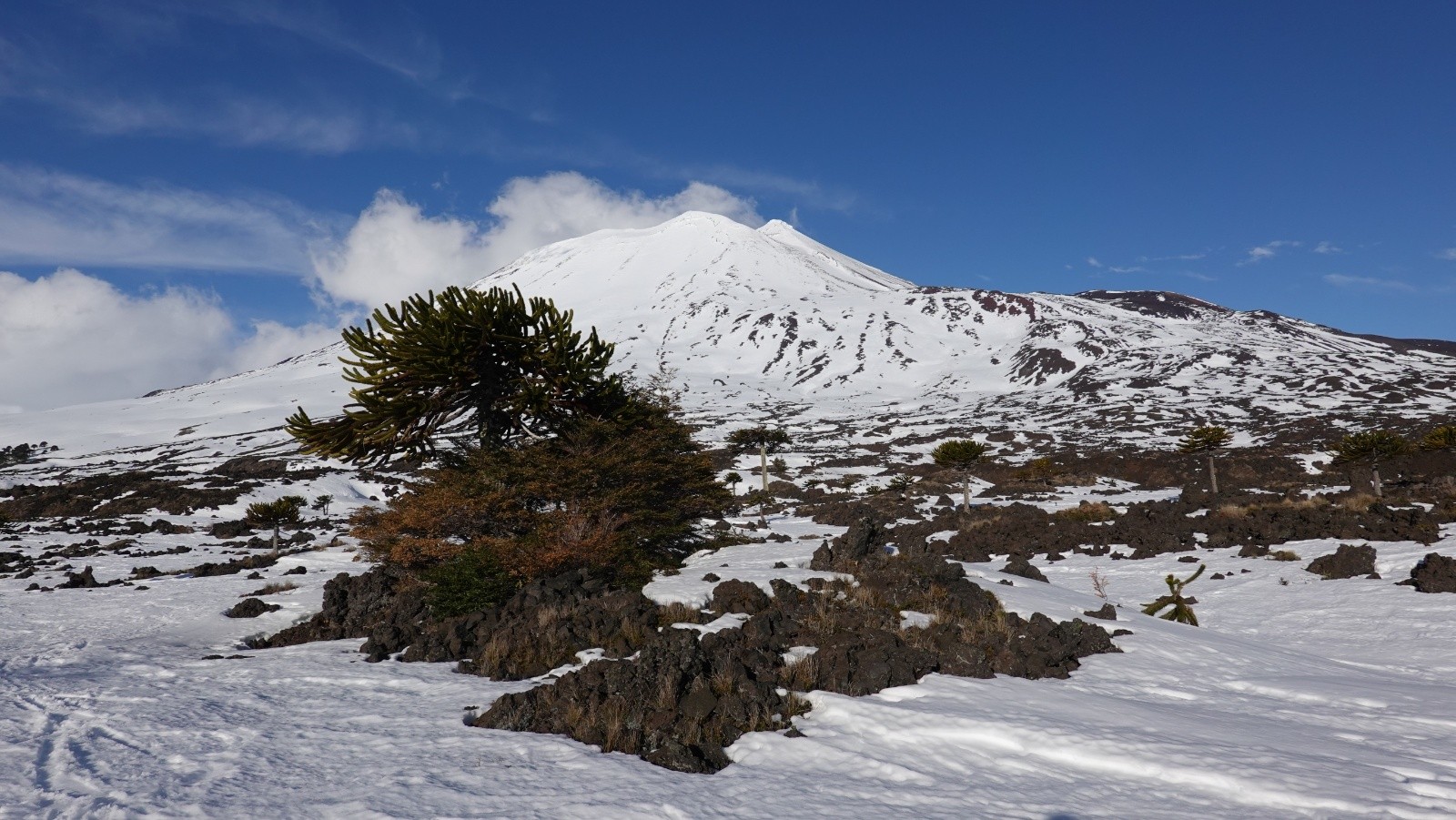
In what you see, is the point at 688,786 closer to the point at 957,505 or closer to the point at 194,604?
the point at 194,604

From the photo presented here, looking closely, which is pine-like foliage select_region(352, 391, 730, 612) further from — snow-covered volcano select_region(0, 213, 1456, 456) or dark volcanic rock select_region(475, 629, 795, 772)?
snow-covered volcano select_region(0, 213, 1456, 456)

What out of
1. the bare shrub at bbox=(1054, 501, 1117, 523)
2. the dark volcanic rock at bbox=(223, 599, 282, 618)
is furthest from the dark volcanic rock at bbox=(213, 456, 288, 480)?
the bare shrub at bbox=(1054, 501, 1117, 523)

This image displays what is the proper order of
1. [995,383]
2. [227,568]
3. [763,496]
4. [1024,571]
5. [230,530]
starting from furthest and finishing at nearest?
[995,383], [230,530], [763,496], [227,568], [1024,571]

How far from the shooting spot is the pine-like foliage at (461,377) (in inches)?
505

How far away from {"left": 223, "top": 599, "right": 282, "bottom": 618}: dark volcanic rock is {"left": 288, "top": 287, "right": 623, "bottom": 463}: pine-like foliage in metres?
2.80

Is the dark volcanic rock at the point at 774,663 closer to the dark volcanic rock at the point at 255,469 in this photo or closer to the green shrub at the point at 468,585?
the green shrub at the point at 468,585

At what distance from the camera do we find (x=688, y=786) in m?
4.80

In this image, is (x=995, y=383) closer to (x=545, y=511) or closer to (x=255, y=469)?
(x=255, y=469)

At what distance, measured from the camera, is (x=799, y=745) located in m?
5.50

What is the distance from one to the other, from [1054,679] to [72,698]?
9.23 meters

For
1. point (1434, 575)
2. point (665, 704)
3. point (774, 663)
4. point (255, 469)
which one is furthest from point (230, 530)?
Answer: point (1434, 575)

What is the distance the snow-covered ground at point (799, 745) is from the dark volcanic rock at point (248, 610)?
8.91ft

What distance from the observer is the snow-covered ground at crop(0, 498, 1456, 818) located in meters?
4.47

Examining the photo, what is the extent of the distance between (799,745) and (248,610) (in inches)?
439
